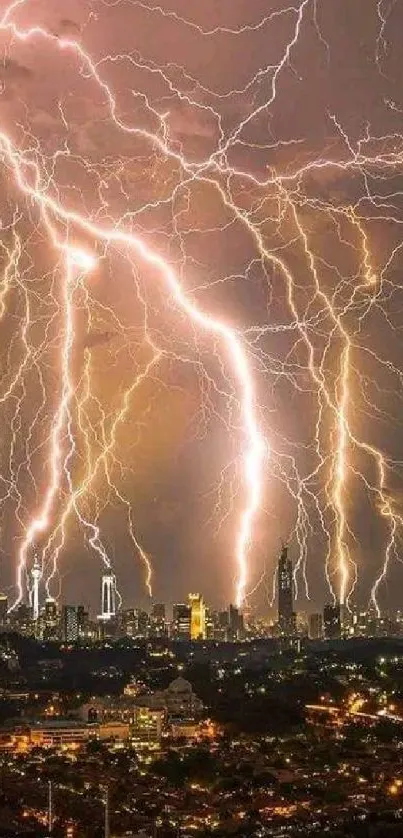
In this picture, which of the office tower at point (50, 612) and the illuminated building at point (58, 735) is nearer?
the illuminated building at point (58, 735)

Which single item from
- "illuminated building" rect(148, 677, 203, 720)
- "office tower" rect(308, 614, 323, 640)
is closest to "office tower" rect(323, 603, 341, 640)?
"office tower" rect(308, 614, 323, 640)

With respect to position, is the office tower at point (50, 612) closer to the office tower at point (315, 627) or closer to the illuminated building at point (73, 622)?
the illuminated building at point (73, 622)

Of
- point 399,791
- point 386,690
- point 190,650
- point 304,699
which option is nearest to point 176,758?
point 399,791

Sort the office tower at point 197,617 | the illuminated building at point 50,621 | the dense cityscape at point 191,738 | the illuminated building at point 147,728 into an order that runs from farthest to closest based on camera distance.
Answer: the office tower at point 197,617
the illuminated building at point 50,621
the illuminated building at point 147,728
the dense cityscape at point 191,738

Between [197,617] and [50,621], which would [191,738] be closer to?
[50,621]

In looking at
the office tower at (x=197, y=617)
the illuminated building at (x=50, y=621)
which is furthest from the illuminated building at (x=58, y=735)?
the office tower at (x=197, y=617)

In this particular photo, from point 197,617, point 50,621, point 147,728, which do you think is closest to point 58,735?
point 147,728
